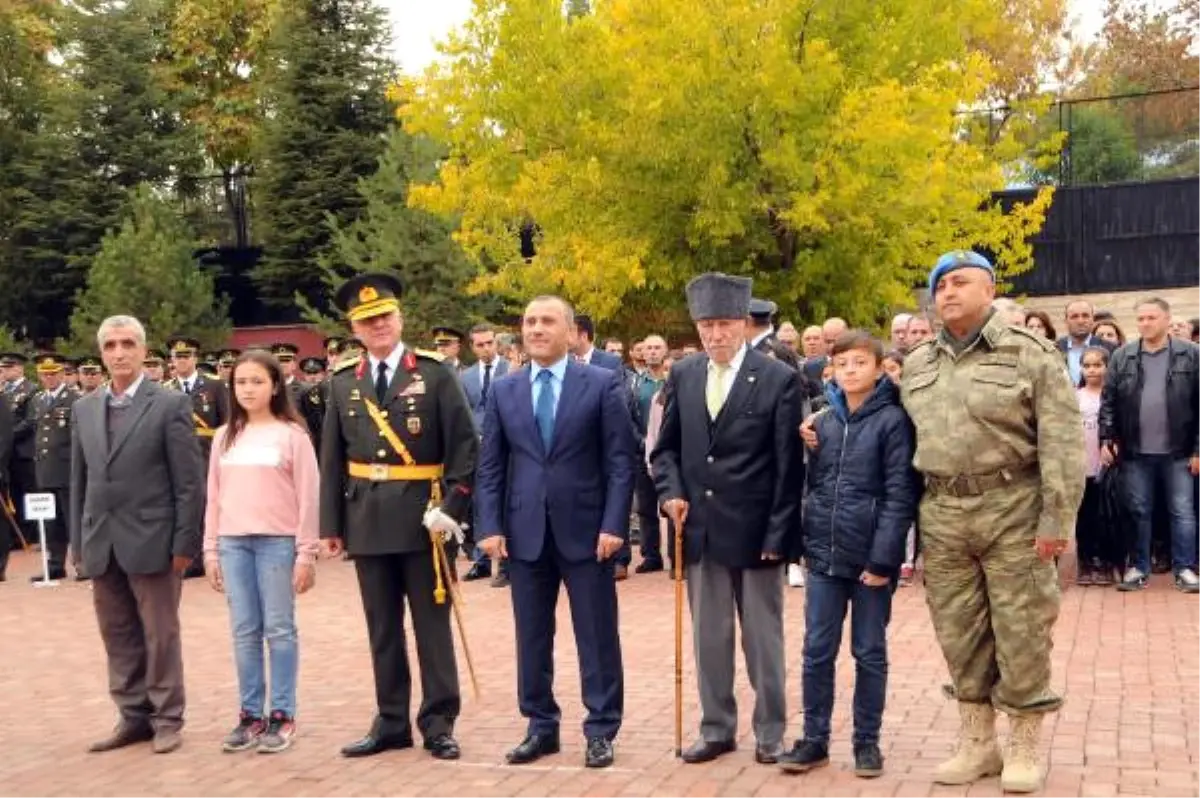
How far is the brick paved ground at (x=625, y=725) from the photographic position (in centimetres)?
630

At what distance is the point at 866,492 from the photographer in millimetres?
6176

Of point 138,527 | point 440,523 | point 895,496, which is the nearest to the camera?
point 895,496

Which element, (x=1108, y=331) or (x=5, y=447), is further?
(x=5, y=447)

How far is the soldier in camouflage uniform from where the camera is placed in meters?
5.79

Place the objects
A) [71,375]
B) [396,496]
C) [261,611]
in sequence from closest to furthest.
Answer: [396,496], [261,611], [71,375]

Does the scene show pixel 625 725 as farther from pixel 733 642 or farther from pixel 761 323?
pixel 761 323

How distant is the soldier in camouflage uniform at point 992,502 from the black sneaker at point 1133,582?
17.7 feet

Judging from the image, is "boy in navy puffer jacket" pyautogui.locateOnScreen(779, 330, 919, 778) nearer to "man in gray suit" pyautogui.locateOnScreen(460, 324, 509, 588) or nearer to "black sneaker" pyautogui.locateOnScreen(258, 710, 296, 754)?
"black sneaker" pyautogui.locateOnScreen(258, 710, 296, 754)

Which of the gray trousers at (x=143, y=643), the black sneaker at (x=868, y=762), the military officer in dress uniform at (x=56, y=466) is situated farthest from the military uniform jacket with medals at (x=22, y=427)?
the black sneaker at (x=868, y=762)

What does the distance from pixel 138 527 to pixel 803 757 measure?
3.54 meters

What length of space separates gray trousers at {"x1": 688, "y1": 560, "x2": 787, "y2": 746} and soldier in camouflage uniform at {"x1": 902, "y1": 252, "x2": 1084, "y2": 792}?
751 mm

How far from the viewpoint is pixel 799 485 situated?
21.6 feet

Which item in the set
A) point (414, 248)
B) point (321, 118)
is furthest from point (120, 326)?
point (321, 118)

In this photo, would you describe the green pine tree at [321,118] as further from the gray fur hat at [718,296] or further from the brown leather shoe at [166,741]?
the gray fur hat at [718,296]
